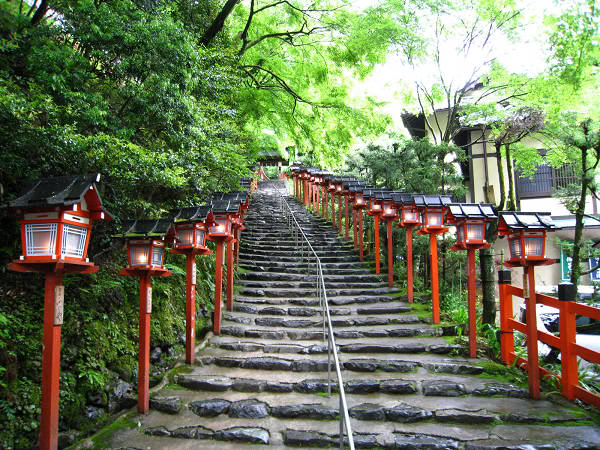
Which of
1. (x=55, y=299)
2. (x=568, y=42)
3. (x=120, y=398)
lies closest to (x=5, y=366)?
(x=55, y=299)

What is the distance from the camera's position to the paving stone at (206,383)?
637 cm

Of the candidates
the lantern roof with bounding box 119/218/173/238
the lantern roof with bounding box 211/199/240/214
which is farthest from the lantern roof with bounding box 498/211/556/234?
Answer: the lantern roof with bounding box 119/218/173/238

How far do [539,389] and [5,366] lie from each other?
7681 mm

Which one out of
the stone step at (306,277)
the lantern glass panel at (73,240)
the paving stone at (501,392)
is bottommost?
the paving stone at (501,392)

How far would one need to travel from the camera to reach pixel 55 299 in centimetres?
423

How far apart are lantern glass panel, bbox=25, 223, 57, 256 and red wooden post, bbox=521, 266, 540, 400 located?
6899 mm

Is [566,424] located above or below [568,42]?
below

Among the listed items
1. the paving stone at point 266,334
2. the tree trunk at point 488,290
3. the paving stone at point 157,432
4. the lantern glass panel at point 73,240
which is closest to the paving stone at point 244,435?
the paving stone at point 157,432

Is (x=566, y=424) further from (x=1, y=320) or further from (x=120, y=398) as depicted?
(x=1, y=320)

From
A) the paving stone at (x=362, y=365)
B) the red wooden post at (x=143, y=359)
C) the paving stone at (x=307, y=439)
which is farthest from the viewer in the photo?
the paving stone at (x=362, y=365)

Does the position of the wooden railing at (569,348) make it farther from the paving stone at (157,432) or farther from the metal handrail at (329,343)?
→ the paving stone at (157,432)

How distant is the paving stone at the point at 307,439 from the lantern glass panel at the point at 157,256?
311cm

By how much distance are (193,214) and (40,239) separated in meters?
2.89

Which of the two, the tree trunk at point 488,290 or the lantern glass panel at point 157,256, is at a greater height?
the lantern glass panel at point 157,256
